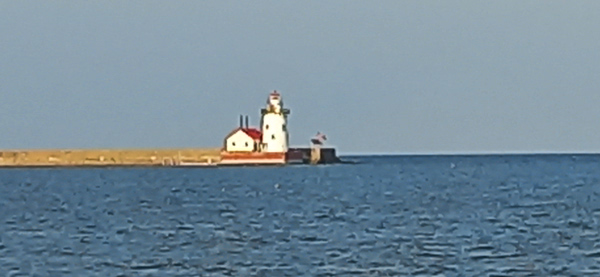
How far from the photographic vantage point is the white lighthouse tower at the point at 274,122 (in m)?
89.9

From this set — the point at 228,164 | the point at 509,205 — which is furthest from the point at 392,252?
the point at 228,164

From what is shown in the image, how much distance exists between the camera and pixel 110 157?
115812 millimetres

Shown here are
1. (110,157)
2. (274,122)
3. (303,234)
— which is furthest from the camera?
(110,157)

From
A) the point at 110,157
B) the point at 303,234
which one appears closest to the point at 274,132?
the point at 110,157

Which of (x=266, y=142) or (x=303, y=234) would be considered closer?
(x=303, y=234)

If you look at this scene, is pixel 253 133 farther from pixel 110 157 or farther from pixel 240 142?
pixel 110 157

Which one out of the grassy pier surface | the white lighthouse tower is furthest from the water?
the grassy pier surface

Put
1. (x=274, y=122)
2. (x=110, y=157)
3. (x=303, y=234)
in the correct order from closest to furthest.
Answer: (x=303, y=234), (x=274, y=122), (x=110, y=157)

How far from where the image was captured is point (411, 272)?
78.7 ft

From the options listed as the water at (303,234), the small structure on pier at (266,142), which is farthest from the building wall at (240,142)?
the water at (303,234)

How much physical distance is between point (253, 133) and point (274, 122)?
327 cm

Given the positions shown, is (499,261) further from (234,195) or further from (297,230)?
(234,195)

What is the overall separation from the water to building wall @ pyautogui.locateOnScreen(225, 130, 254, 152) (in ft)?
114

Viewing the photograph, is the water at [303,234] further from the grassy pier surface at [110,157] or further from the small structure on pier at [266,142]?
the grassy pier surface at [110,157]
